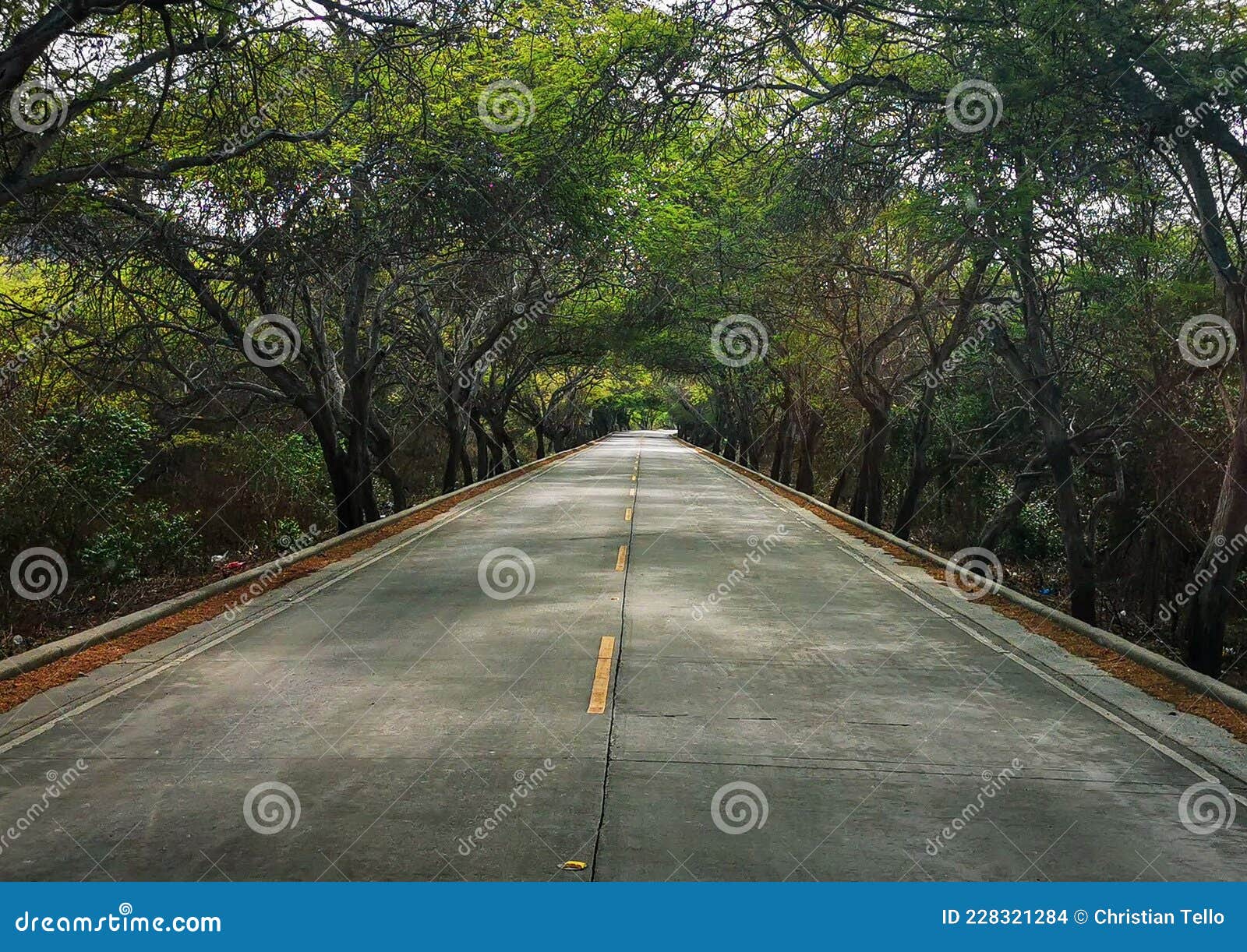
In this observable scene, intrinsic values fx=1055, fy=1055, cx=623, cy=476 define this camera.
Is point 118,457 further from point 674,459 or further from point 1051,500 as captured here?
point 674,459

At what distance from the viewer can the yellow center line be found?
8.02 metres

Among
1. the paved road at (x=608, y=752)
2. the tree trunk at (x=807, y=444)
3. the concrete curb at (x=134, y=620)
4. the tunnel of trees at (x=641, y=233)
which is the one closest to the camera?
the paved road at (x=608, y=752)

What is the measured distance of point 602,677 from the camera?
29.2 ft

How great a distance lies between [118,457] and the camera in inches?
755

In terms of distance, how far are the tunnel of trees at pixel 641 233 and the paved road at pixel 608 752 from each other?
443 cm

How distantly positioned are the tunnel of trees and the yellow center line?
18.9ft

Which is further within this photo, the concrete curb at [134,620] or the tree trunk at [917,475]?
the tree trunk at [917,475]

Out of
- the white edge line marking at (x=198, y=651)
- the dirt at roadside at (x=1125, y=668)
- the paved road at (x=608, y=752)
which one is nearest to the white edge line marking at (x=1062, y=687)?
the paved road at (x=608, y=752)

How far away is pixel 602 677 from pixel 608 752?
2.02 meters

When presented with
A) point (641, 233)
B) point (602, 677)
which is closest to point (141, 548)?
point (641, 233)

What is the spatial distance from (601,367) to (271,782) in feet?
202

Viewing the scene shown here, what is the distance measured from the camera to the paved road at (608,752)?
527cm

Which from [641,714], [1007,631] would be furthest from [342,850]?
[1007,631]

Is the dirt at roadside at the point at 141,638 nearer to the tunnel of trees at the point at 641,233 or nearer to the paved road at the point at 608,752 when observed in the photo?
the paved road at the point at 608,752
